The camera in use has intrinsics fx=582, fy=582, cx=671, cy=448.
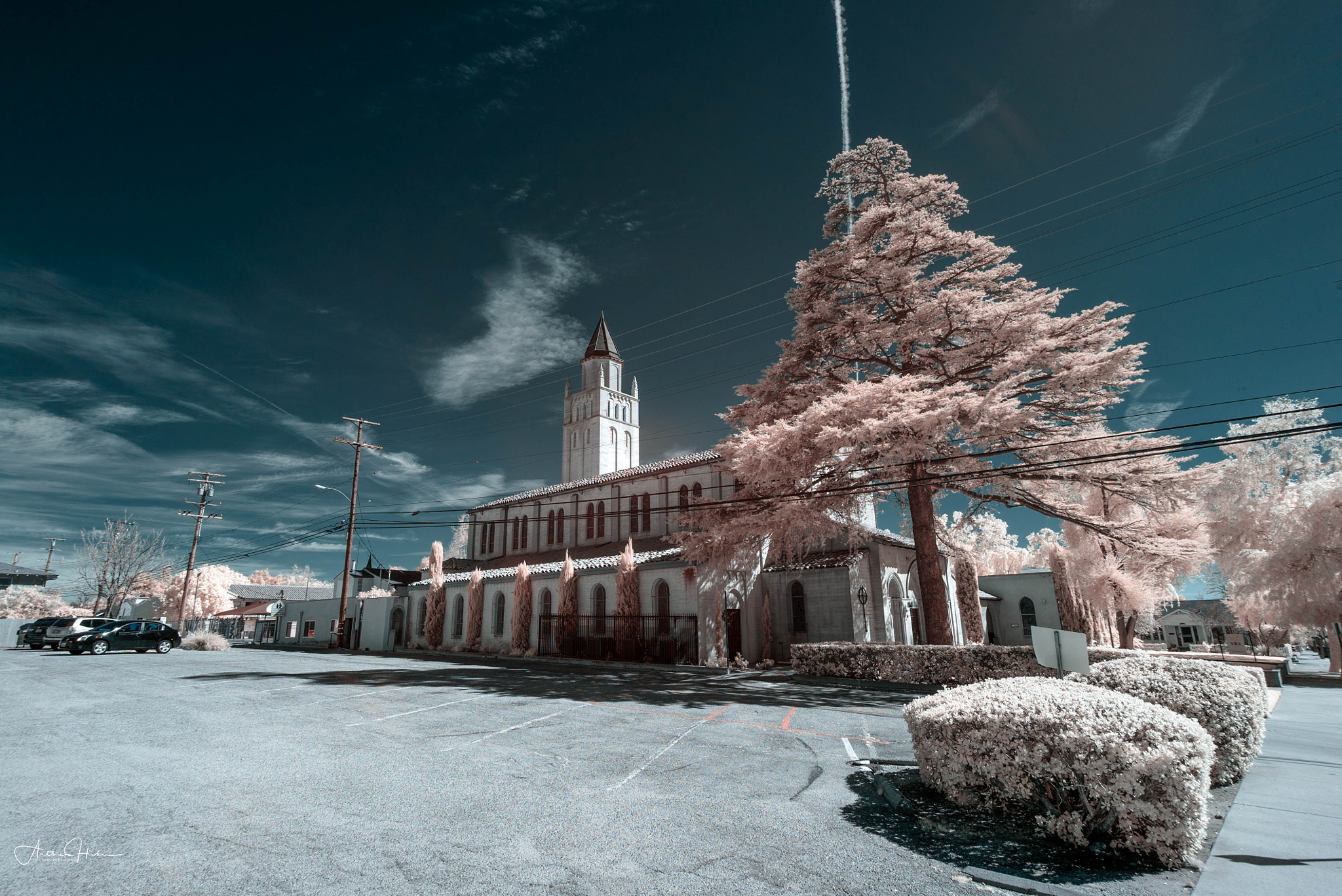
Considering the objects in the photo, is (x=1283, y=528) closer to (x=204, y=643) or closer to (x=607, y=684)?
(x=607, y=684)

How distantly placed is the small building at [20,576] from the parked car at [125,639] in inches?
2064

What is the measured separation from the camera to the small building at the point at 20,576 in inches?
2569

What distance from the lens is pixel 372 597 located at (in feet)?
138

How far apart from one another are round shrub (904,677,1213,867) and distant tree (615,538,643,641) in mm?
21999

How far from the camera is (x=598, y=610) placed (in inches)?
1179

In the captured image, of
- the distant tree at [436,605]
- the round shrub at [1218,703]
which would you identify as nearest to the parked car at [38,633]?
the distant tree at [436,605]

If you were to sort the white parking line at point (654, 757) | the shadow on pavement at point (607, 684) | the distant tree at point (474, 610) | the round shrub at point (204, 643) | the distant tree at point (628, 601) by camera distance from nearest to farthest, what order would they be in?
the white parking line at point (654, 757) < the shadow on pavement at point (607, 684) < the distant tree at point (628, 601) < the round shrub at point (204, 643) < the distant tree at point (474, 610)

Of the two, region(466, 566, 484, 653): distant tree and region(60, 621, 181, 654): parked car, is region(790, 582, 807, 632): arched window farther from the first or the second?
region(60, 621, 181, 654): parked car

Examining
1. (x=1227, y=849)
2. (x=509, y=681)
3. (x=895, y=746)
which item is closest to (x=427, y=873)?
(x=1227, y=849)

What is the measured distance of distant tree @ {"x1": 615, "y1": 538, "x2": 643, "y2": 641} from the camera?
27.5 meters

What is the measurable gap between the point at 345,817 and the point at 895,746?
787 centimetres

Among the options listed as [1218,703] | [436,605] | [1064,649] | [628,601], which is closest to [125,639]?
[436,605]

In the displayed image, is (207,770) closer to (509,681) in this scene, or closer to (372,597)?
(509,681)

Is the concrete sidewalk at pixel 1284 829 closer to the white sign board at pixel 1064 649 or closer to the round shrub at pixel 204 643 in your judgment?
the white sign board at pixel 1064 649
